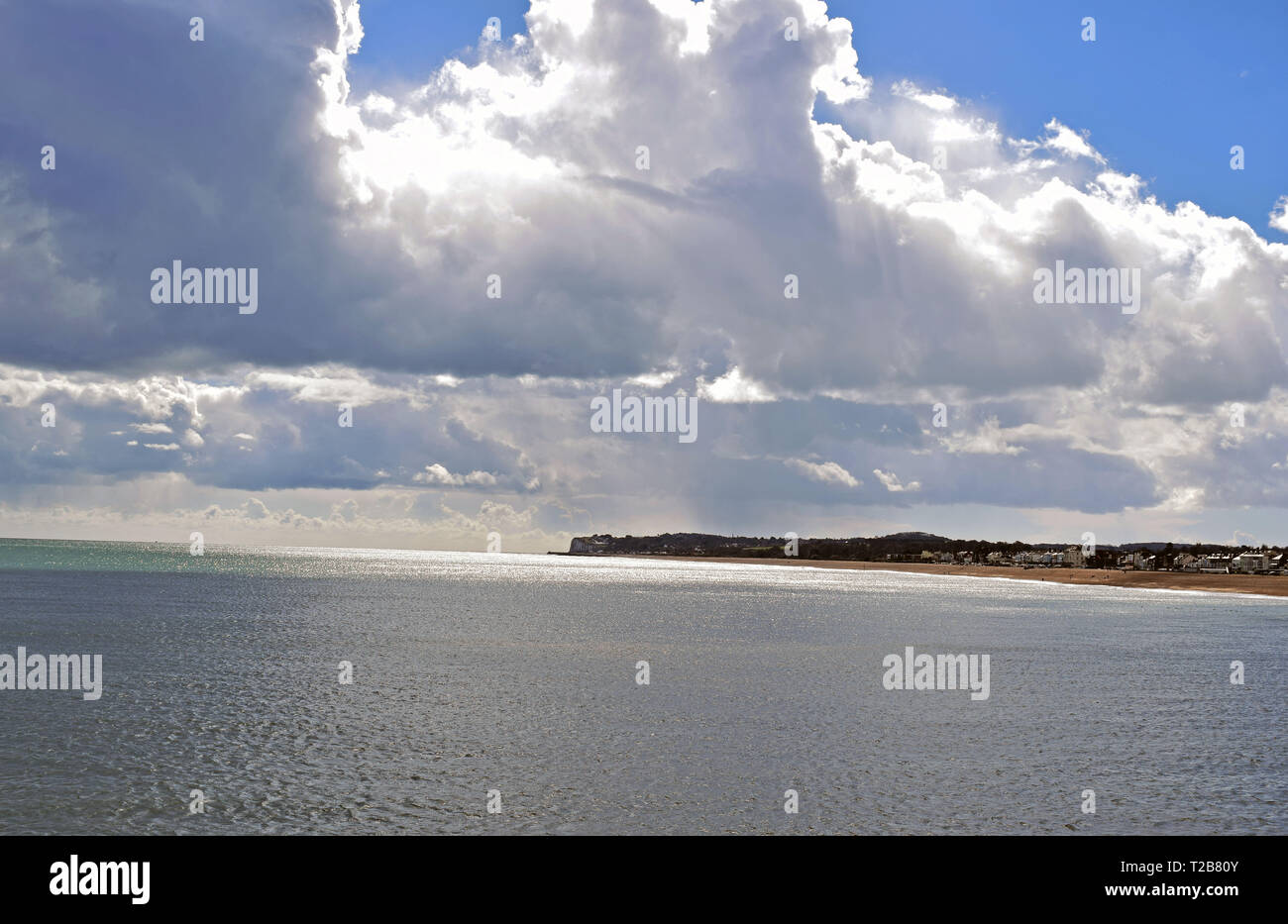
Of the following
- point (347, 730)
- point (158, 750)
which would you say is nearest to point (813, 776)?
point (347, 730)

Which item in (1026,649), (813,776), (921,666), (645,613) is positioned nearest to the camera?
(813,776)

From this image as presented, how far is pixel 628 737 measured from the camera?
4088 cm

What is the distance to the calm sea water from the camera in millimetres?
29484

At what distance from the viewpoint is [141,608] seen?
382 ft

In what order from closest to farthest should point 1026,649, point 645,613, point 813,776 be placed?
point 813,776, point 1026,649, point 645,613

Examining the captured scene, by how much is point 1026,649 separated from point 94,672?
69.4m

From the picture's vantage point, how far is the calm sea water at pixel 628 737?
1161 inches

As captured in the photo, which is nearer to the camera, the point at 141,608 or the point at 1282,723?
the point at 1282,723

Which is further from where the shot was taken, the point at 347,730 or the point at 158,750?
the point at 347,730

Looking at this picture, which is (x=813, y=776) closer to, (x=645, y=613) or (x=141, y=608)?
(x=645, y=613)

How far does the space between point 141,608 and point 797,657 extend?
84413 millimetres

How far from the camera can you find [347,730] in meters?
41.7
